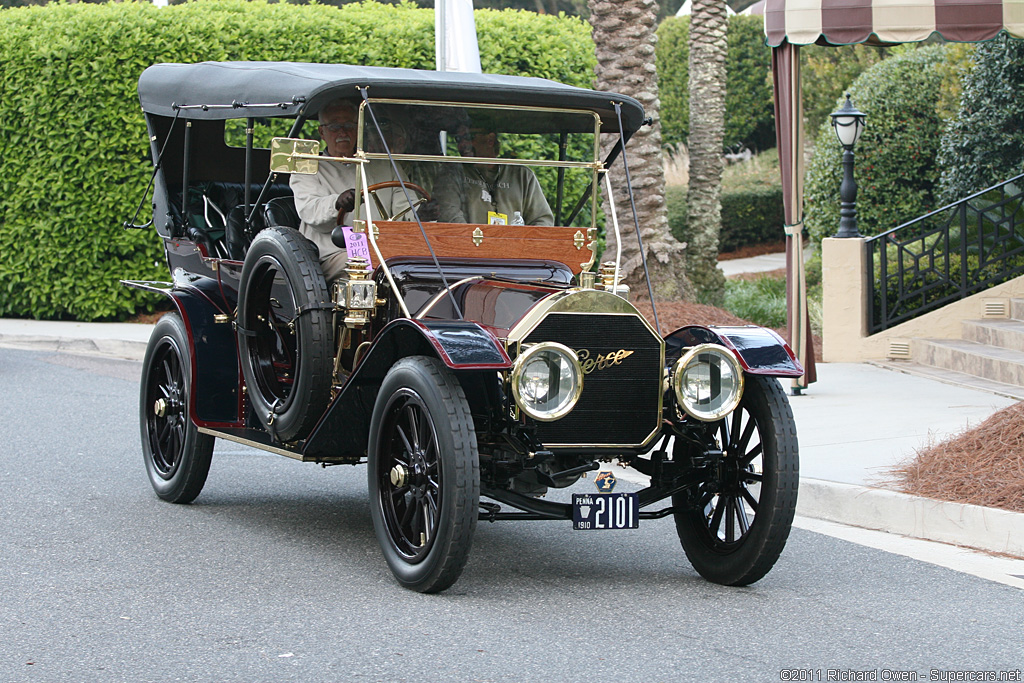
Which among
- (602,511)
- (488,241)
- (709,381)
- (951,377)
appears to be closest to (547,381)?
(602,511)

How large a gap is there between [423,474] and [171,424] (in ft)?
8.76

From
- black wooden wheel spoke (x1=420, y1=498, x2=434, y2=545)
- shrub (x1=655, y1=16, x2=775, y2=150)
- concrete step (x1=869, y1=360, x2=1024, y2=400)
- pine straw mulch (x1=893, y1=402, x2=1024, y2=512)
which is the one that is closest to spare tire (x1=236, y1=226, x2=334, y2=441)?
black wooden wheel spoke (x1=420, y1=498, x2=434, y2=545)

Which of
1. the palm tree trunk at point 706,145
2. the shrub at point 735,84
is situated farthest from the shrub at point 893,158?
the shrub at point 735,84

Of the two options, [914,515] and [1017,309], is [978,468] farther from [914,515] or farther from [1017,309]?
[1017,309]

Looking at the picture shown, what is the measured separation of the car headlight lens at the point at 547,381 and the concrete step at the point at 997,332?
7.62 metres

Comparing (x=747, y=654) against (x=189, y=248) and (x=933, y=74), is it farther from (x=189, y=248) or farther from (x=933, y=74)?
(x=933, y=74)

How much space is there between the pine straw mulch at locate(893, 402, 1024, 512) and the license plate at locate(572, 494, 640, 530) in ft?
7.24

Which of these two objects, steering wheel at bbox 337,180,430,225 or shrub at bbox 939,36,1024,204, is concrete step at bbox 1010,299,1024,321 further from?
steering wheel at bbox 337,180,430,225

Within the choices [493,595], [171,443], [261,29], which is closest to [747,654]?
[493,595]

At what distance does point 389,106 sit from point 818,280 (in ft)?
44.4

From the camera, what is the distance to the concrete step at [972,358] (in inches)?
427

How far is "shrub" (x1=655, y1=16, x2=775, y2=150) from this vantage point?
31344mm

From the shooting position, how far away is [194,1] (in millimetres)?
15992

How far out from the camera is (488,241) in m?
6.31
